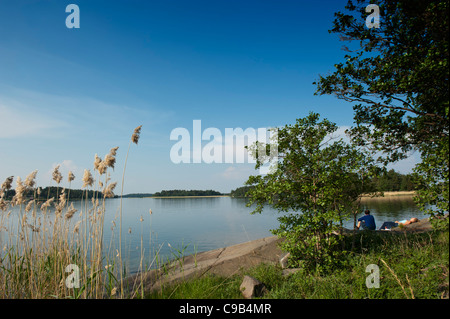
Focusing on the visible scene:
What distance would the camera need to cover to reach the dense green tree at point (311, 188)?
579 cm

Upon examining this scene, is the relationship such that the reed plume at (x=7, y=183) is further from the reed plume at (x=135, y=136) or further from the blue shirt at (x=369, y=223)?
the blue shirt at (x=369, y=223)

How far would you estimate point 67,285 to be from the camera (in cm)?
440

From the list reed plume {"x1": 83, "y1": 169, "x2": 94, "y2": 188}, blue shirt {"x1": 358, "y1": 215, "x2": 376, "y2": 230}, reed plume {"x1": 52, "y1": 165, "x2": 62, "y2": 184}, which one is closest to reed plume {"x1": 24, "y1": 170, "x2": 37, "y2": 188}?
reed plume {"x1": 52, "y1": 165, "x2": 62, "y2": 184}

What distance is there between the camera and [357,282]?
4637mm

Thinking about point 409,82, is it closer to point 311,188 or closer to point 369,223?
point 311,188

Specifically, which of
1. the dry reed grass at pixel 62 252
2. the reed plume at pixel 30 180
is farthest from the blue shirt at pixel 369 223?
the reed plume at pixel 30 180

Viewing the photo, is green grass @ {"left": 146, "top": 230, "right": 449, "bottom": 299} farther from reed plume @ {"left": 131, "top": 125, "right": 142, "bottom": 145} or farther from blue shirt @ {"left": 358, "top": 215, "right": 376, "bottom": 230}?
blue shirt @ {"left": 358, "top": 215, "right": 376, "bottom": 230}

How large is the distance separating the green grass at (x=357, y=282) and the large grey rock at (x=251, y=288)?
0.14 metres

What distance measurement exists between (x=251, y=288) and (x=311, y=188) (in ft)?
8.39

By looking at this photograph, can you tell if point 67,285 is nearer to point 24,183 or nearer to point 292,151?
point 24,183

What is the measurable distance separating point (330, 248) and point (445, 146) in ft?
9.99
